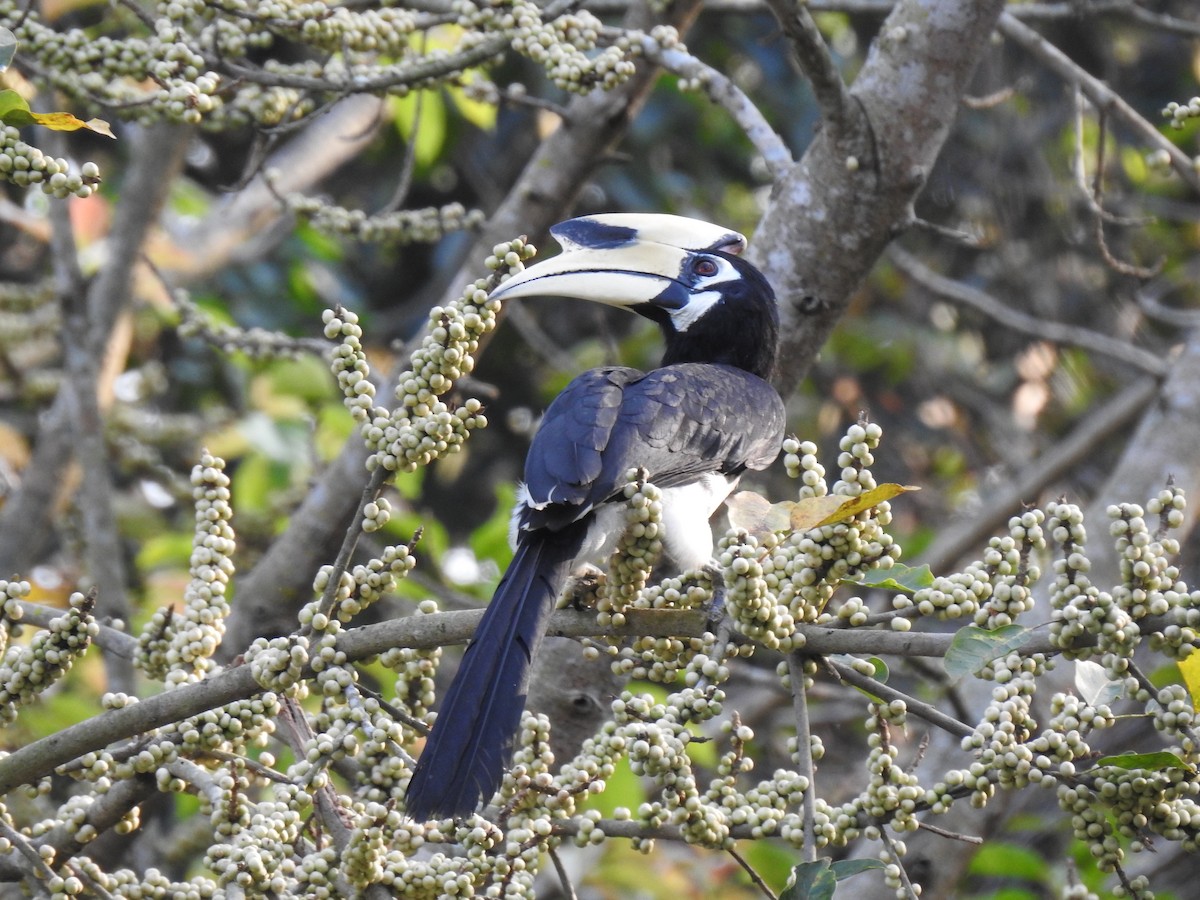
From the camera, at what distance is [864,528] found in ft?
5.81

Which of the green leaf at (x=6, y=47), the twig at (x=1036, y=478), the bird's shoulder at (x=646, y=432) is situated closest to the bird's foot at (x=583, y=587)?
the bird's shoulder at (x=646, y=432)

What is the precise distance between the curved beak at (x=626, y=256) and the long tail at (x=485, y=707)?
795mm

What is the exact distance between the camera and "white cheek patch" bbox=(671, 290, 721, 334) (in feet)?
10.3

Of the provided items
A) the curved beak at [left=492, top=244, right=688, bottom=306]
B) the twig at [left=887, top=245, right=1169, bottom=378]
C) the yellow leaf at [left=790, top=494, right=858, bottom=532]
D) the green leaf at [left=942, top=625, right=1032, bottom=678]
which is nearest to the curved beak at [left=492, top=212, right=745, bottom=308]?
the curved beak at [left=492, top=244, right=688, bottom=306]

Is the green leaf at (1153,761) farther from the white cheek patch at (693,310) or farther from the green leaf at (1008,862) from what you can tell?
the green leaf at (1008,862)

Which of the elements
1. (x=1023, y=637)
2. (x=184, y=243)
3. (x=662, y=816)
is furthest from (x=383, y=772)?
(x=184, y=243)

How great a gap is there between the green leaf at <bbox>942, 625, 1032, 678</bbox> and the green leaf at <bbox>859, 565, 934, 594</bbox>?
0.16 meters

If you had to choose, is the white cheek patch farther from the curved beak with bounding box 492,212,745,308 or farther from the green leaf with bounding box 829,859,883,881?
the green leaf with bounding box 829,859,883,881

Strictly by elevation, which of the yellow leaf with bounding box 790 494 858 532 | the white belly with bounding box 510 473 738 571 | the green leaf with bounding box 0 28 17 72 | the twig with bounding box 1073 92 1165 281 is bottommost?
the white belly with bounding box 510 473 738 571

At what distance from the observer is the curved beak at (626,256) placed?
9.37ft

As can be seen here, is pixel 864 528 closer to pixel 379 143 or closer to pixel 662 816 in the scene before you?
pixel 662 816

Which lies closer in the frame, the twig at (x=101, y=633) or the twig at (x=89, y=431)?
the twig at (x=101, y=633)

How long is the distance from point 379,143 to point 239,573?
6.96 ft

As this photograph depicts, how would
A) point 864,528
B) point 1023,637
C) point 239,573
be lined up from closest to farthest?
point 1023,637 < point 864,528 < point 239,573
